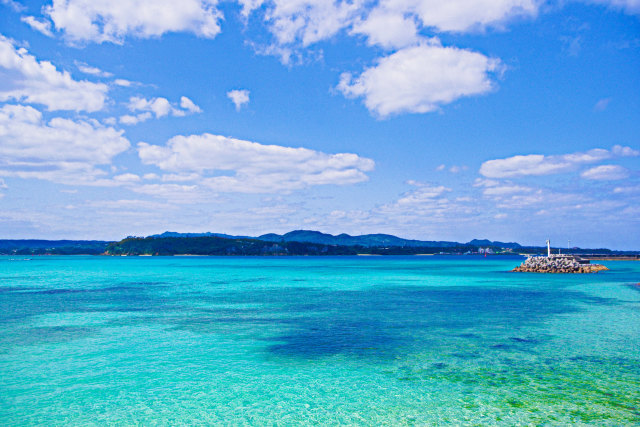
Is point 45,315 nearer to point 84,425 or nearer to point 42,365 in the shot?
point 42,365

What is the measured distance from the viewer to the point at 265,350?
2033cm

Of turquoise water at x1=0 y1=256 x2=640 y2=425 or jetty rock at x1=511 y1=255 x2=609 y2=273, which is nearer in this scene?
turquoise water at x1=0 y1=256 x2=640 y2=425

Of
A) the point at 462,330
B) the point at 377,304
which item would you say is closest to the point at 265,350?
the point at 462,330

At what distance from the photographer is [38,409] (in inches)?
519

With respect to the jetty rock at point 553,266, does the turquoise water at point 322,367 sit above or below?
below

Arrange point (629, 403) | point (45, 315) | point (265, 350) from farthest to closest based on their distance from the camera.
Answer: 1. point (45, 315)
2. point (265, 350)
3. point (629, 403)

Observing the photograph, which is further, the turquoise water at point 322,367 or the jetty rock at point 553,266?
the jetty rock at point 553,266

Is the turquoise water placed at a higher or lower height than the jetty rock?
lower

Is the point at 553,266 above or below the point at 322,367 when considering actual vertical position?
above

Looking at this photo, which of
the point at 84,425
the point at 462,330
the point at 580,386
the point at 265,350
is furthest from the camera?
the point at 462,330

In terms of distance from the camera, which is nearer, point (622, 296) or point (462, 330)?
point (462, 330)

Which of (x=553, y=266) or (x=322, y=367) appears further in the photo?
(x=553, y=266)

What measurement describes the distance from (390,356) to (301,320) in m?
10.8

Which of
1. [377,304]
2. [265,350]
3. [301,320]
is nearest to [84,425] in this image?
[265,350]
